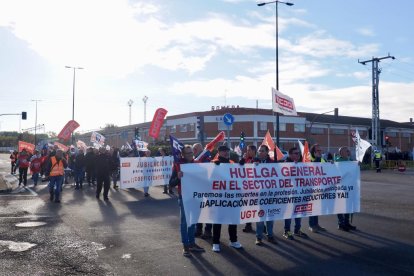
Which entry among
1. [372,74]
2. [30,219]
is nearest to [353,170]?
[30,219]

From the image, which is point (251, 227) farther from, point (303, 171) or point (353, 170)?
point (353, 170)

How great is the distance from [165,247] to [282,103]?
5691 millimetres

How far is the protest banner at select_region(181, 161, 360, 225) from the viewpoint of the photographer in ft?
24.9

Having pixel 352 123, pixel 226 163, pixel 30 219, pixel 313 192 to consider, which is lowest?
pixel 30 219

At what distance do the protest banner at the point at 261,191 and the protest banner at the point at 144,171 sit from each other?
9.11 metres

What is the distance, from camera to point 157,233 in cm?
909

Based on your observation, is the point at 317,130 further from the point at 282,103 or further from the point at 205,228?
the point at 205,228

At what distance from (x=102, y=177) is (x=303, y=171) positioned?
344 inches

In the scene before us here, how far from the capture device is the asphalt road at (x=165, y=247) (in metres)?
6.42

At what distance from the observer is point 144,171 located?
55.8 feet

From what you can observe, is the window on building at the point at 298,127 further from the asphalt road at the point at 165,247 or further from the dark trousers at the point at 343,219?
the dark trousers at the point at 343,219

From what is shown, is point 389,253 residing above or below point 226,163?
below

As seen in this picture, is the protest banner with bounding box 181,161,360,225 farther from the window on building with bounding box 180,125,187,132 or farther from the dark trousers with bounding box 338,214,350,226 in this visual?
the window on building with bounding box 180,125,187,132

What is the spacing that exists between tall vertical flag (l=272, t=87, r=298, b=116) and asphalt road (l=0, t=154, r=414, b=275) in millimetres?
3018
